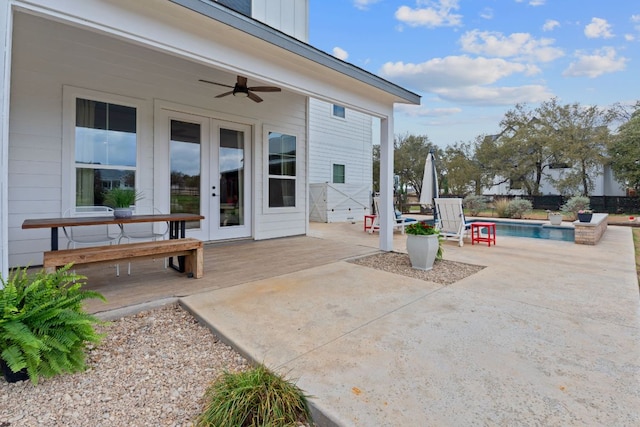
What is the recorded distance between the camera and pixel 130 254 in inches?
122

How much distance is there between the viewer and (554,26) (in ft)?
31.4

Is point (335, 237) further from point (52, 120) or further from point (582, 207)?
point (582, 207)

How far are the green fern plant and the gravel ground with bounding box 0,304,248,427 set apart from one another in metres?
0.11

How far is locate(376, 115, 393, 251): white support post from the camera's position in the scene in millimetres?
5387

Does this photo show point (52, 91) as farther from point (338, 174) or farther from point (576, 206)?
point (576, 206)

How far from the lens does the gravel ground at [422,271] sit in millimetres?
3936

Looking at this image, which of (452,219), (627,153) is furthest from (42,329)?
(627,153)

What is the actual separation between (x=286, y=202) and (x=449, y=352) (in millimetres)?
5274

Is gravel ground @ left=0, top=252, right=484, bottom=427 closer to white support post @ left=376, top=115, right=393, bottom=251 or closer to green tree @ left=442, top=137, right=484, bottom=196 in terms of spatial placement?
white support post @ left=376, top=115, right=393, bottom=251

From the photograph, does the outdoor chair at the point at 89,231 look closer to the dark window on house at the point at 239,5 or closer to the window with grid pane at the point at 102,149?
the window with grid pane at the point at 102,149

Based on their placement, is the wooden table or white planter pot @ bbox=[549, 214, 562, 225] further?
white planter pot @ bbox=[549, 214, 562, 225]

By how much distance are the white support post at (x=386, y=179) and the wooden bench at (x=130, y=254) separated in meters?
3.14

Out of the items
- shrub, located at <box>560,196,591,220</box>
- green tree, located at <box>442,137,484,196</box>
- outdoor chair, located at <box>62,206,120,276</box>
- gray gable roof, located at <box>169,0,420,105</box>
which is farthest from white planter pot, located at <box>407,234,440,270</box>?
green tree, located at <box>442,137,484,196</box>

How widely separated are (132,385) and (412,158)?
23228 millimetres
